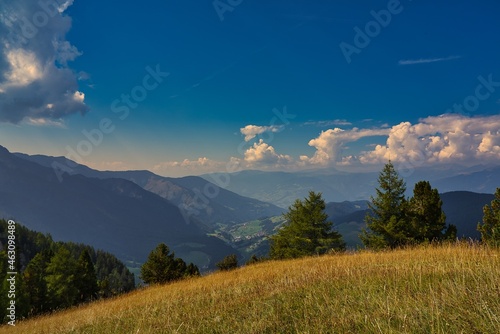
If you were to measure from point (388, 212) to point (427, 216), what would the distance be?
4263 millimetres

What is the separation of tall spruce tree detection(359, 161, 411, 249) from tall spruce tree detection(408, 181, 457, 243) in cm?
110

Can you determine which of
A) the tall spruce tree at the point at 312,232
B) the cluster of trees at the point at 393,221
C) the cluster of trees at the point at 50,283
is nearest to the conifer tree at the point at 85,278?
the cluster of trees at the point at 50,283

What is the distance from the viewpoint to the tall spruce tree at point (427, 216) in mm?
32188

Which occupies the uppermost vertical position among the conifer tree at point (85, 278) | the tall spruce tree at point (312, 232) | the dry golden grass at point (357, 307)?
the dry golden grass at point (357, 307)

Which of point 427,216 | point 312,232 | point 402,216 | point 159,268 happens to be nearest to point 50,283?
point 159,268

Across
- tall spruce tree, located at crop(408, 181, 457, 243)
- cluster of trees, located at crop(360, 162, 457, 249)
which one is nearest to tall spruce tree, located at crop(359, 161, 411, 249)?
cluster of trees, located at crop(360, 162, 457, 249)

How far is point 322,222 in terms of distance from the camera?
46.1m

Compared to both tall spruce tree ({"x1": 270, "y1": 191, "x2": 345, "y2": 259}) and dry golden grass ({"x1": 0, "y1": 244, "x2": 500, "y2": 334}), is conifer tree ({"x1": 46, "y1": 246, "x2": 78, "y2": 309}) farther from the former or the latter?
dry golden grass ({"x1": 0, "y1": 244, "x2": 500, "y2": 334})

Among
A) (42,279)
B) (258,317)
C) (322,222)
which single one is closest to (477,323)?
(258,317)

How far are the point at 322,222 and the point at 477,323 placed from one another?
44.4 metres

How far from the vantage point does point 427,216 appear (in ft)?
108

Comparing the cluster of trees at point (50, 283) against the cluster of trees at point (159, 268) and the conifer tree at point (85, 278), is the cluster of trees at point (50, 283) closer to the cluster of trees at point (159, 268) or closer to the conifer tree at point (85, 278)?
the conifer tree at point (85, 278)

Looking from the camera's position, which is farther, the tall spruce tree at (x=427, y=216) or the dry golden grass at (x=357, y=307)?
the tall spruce tree at (x=427, y=216)

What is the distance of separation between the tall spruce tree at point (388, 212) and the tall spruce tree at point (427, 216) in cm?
110
